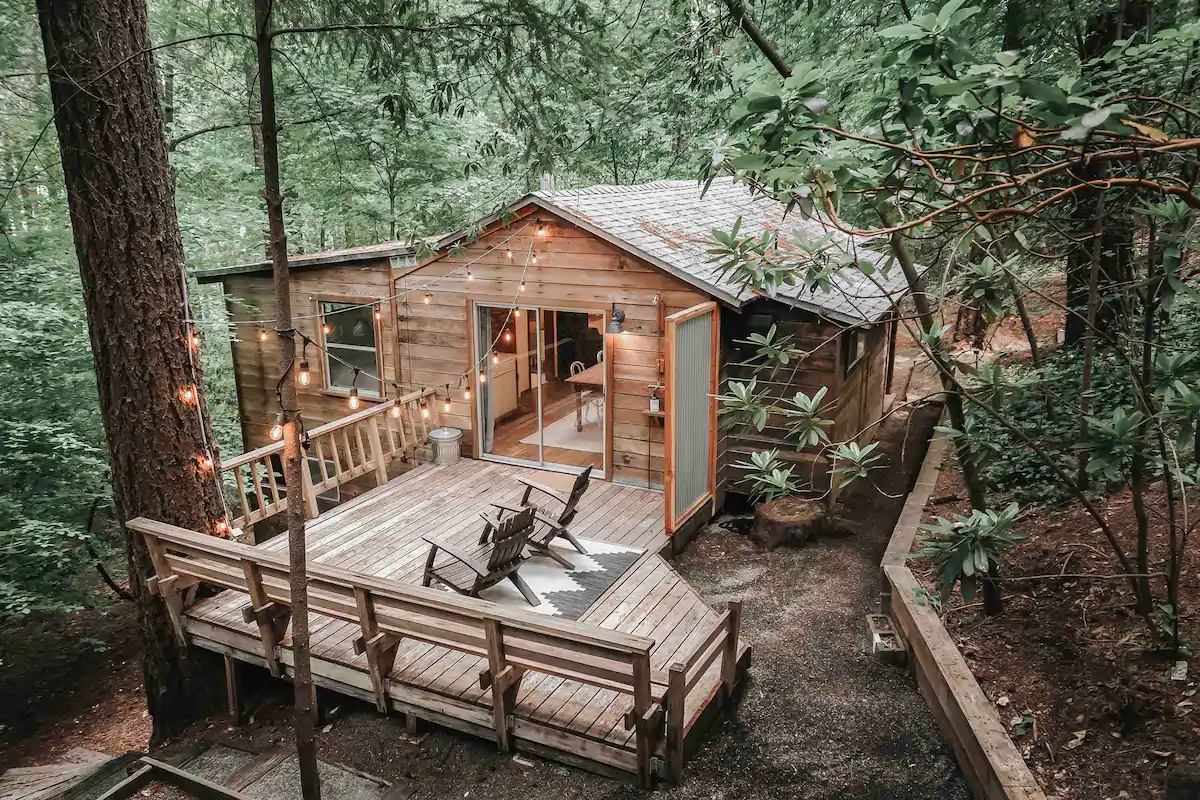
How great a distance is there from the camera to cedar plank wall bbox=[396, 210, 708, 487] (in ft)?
26.6

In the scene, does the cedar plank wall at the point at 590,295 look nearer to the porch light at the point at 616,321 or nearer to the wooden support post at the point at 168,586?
the porch light at the point at 616,321

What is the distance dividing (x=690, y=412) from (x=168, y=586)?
15.6 feet

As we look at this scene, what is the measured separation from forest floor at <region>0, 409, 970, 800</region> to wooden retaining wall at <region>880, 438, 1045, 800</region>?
20cm

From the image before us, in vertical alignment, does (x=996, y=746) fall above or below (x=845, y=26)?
below

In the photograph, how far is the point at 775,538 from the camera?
7852 millimetres

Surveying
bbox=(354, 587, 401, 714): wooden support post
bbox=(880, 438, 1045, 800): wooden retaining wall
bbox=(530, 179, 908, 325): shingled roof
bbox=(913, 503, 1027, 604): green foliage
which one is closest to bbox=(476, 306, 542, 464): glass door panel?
bbox=(530, 179, 908, 325): shingled roof

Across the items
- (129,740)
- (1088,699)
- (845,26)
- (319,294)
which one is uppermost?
(845,26)

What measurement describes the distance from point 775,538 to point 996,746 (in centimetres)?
382

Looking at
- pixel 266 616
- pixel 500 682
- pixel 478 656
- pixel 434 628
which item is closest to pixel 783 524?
pixel 478 656

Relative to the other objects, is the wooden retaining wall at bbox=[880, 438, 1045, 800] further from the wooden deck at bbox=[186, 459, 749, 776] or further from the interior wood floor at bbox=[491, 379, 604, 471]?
the interior wood floor at bbox=[491, 379, 604, 471]

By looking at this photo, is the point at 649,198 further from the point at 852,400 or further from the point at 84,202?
the point at 84,202

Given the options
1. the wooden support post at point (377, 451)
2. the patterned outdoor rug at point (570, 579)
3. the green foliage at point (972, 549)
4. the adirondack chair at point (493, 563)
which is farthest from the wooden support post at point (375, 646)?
the wooden support post at point (377, 451)

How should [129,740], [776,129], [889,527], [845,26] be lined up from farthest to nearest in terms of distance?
[889,527]
[845,26]
[129,740]
[776,129]

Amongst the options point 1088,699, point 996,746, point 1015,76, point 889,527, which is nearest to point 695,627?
point 996,746
